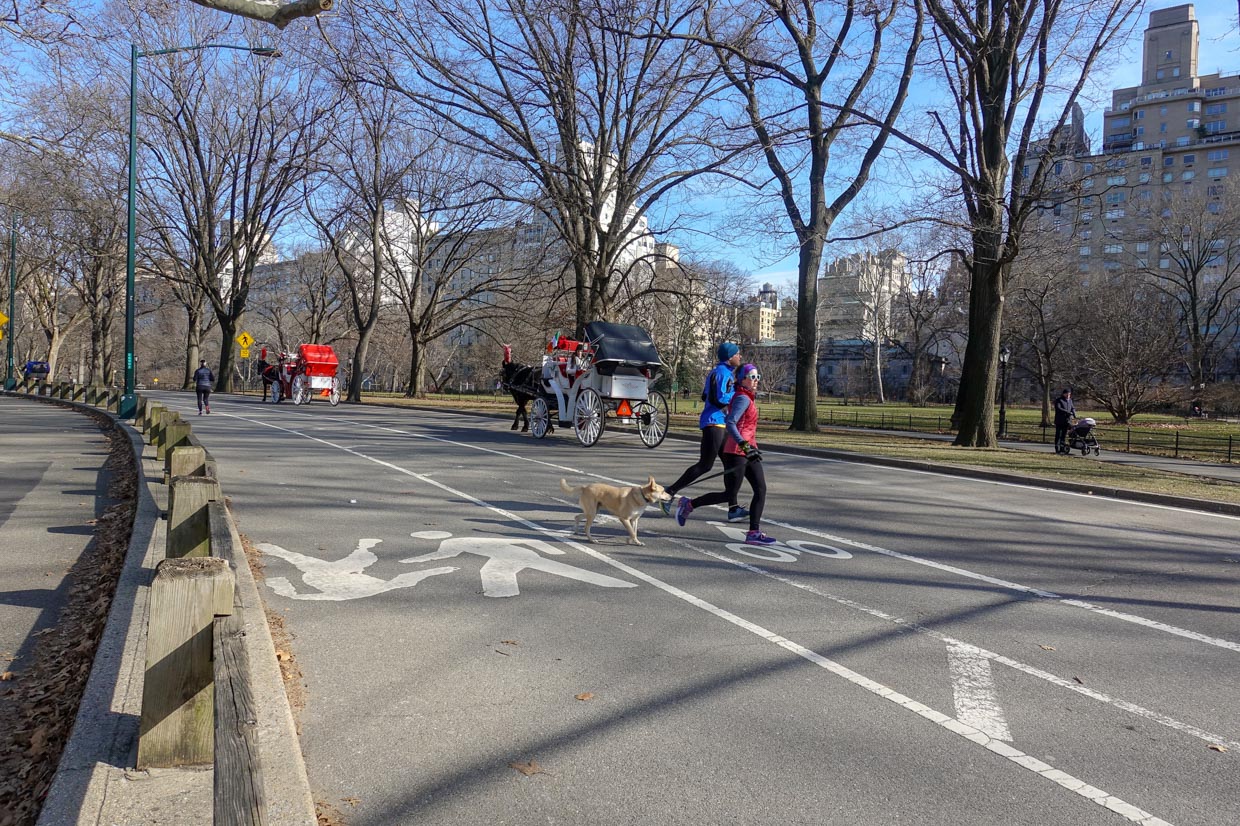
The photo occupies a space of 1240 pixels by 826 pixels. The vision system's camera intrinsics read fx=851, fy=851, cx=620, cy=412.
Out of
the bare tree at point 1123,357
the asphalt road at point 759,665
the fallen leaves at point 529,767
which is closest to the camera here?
the asphalt road at point 759,665

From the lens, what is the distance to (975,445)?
2198cm

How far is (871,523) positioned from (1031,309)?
132 feet

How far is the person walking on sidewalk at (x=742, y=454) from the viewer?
8.73 m

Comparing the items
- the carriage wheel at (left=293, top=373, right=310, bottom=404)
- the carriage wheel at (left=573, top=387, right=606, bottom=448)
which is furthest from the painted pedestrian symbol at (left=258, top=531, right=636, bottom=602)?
the carriage wheel at (left=293, top=373, right=310, bottom=404)

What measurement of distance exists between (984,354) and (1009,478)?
8.23 meters

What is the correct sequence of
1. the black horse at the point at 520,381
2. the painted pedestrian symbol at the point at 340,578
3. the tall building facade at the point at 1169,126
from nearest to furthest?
1. the painted pedestrian symbol at the point at 340,578
2. the black horse at the point at 520,381
3. the tall building facade at the point at 1169,126

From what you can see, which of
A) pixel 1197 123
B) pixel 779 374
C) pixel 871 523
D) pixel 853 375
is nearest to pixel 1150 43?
pixel 1197 123

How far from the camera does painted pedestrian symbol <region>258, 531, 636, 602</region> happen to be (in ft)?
21.5

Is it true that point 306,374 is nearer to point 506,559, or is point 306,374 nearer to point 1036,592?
point 506,559

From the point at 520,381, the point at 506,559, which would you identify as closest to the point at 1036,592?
the point at 506,559

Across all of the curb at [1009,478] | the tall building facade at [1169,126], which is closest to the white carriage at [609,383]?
the curb at [1009,478]

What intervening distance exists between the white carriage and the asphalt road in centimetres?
808

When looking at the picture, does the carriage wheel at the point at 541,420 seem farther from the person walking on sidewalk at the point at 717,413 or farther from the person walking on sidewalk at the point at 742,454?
the person walking on sidewalk at the point at 742,454

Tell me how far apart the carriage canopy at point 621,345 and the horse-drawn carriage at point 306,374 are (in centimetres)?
1834
